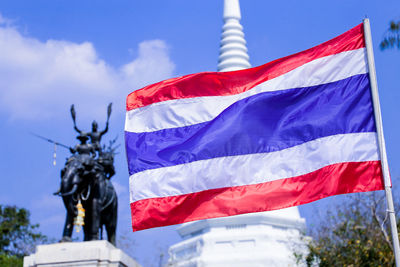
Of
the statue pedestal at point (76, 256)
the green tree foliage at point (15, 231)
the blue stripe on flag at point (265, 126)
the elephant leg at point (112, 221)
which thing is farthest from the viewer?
the green tree foliage at point (15, 231)

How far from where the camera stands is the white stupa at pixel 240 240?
42938 mm

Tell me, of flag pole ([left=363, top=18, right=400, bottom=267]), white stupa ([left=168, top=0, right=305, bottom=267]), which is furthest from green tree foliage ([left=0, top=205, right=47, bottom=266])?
flag pole ([left=363, top=18, right=400, bottom=267])

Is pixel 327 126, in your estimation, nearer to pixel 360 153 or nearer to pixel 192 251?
pixel 360 153

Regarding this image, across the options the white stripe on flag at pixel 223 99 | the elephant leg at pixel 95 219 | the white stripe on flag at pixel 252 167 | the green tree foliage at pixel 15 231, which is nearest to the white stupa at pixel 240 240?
the green tree foliage at pixel 15 231

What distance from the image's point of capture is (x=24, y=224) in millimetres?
38625

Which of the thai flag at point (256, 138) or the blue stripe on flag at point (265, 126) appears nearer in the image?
the thai flag at point (256, 138)

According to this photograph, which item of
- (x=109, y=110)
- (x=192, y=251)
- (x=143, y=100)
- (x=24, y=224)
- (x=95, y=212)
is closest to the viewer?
(x=143, y=100)

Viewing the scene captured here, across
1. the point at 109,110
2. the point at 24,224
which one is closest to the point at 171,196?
the point at 109,110

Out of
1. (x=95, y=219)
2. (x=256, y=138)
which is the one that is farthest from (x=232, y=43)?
(x=256, y=138)

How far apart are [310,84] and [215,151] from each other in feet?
5.64

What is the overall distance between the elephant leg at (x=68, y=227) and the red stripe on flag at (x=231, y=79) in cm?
229

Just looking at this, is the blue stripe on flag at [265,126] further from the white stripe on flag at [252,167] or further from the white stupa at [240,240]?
the white stupa at [240,240]

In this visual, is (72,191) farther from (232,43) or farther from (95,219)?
(232,43)

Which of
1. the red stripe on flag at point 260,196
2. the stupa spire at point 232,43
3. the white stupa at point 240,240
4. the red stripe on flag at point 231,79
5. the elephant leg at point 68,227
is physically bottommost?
the red stripe on flag at point 260,196
